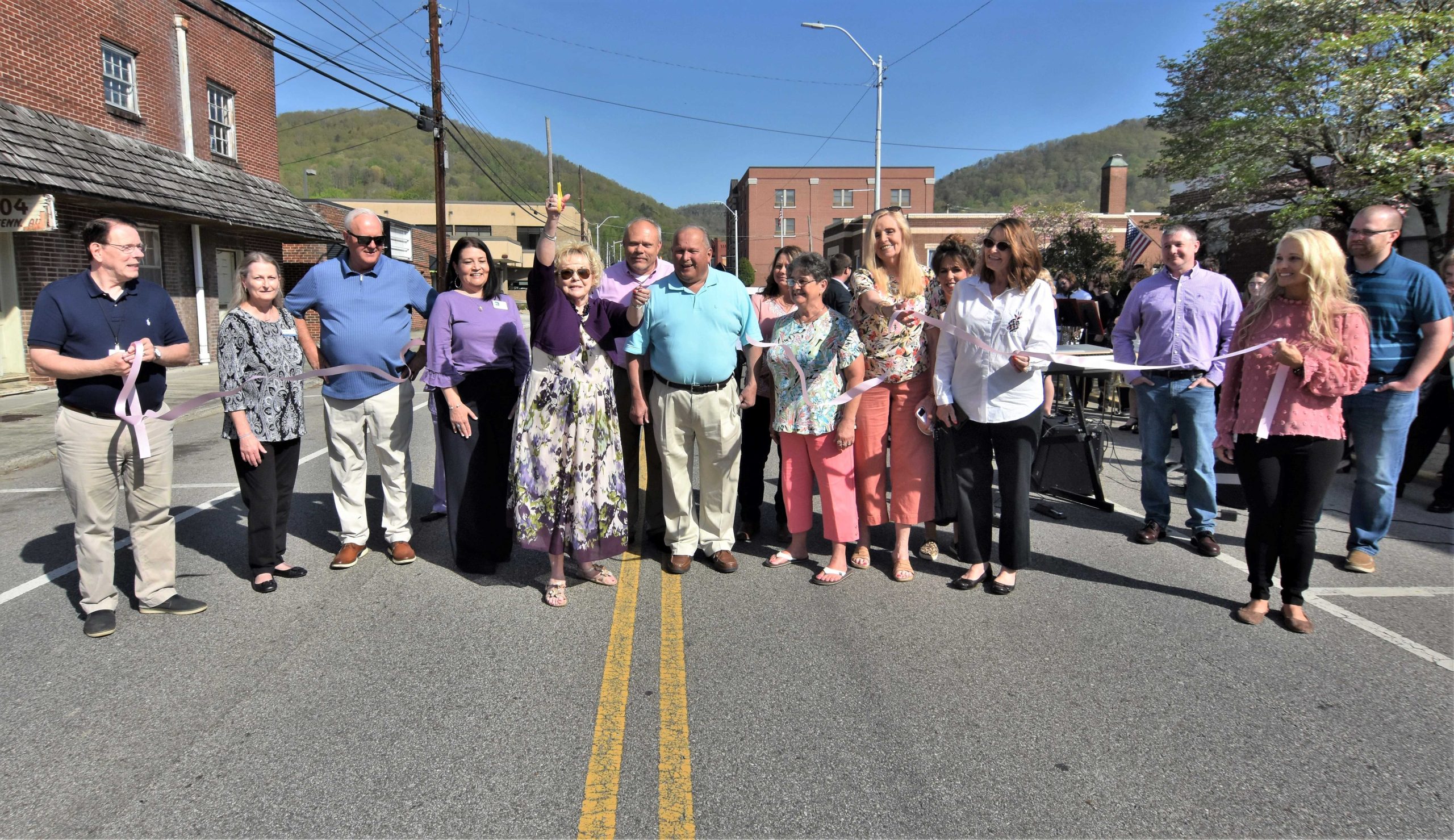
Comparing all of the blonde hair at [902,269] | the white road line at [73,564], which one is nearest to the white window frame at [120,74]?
the white road line at [73,564]

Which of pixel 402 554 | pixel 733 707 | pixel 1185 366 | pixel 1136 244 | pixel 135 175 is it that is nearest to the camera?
pixel 733 707

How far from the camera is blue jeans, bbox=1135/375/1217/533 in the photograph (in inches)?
219

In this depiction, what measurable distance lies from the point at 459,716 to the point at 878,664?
1.79m

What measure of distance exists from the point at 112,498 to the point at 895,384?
4176mm

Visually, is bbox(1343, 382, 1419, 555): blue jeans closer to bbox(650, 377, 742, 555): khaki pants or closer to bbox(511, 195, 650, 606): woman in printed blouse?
bbox(650, 377, 742, 555): khaki pants

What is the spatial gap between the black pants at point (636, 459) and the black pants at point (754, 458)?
57cm

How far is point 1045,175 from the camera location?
94.2 m

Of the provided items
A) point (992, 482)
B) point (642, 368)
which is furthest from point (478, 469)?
point (992, 482)

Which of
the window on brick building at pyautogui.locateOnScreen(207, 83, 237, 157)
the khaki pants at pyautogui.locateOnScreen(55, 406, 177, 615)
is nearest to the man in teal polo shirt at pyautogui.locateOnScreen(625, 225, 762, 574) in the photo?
the khaki pants at pyautogui.locateOnScreen(55, 406, 177, 615)

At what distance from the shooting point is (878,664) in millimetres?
3750

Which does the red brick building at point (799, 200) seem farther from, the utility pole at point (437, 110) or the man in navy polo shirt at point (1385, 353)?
the man in navy polo shirt at point (1385, 353)

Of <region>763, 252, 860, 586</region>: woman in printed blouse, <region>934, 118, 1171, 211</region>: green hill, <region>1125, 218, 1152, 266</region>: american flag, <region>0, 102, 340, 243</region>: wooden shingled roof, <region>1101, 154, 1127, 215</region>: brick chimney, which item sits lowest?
<region>763, 252, 860, 586</region>: woman in printed blouse

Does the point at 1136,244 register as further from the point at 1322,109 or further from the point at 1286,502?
the point at 1286,502

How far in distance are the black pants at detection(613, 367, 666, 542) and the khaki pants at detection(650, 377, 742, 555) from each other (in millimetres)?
153
